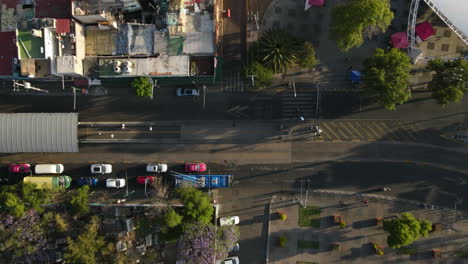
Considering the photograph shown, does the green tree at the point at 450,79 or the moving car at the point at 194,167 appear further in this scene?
the moving car at the point at 194,167

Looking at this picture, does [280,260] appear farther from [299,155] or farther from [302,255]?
[299,155]

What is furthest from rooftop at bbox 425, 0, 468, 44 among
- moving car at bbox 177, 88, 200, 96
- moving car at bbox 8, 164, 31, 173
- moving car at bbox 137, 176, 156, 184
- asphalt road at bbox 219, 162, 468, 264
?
moving car at bbox 8, 164, 31, 173

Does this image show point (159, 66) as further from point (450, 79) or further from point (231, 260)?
point (450, 79)

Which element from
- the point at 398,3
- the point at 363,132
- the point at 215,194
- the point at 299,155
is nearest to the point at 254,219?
the point at 215,194

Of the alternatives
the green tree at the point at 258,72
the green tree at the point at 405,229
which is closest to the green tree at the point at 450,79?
the green tree at the point at 405,229

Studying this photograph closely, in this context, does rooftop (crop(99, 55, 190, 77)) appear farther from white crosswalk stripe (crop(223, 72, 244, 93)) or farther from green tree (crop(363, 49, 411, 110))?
green tree (crop(363, 49, 411, 110))

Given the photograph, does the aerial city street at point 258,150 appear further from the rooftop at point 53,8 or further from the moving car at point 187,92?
the rooftop at point 53,8
